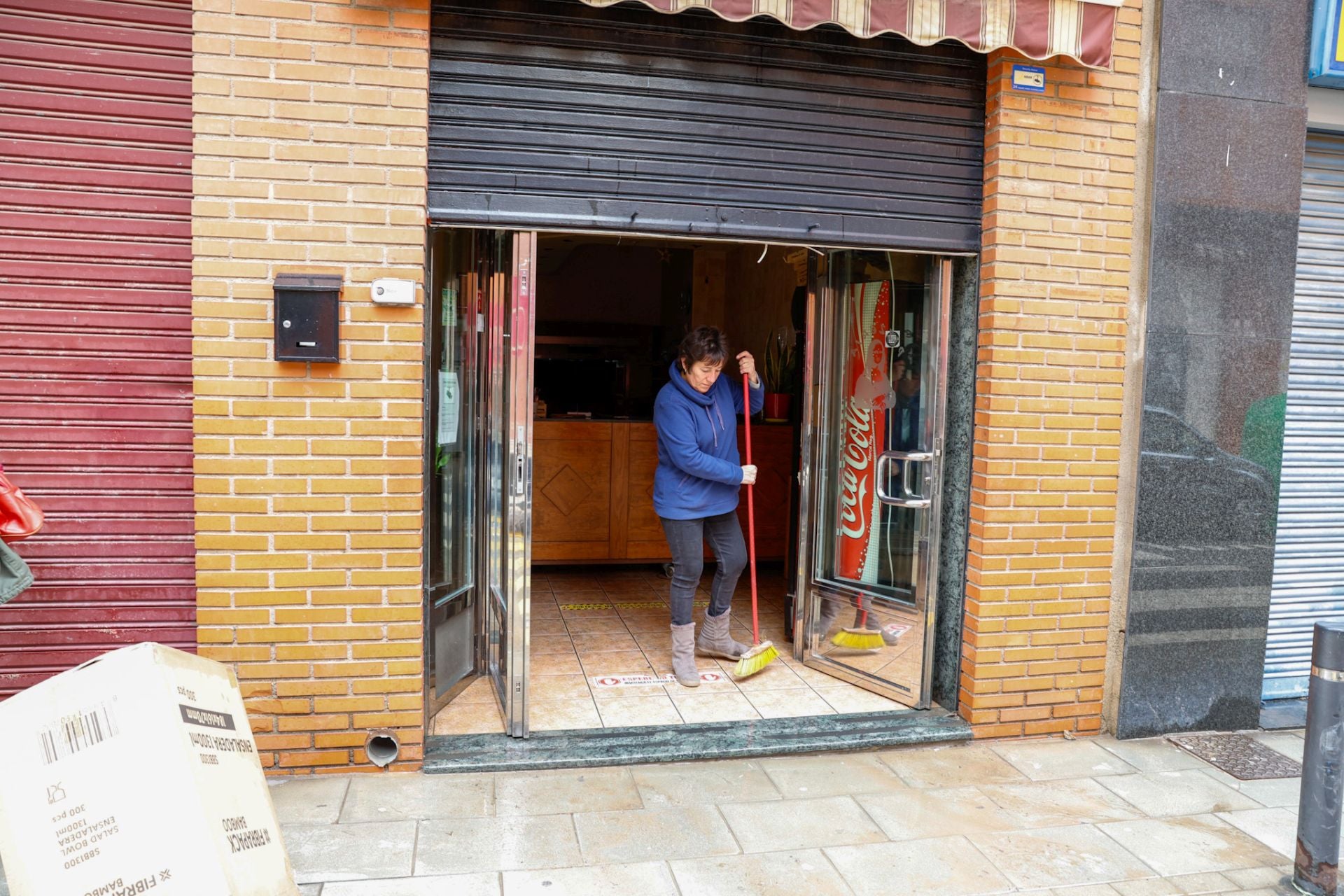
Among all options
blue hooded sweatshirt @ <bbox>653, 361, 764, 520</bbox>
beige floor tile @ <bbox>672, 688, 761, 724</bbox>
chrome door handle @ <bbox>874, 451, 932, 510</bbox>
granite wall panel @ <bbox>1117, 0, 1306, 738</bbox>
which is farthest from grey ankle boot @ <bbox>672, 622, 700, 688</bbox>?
granite wall panel @ <bbox>1117, 0, 1306, 738</bbox>

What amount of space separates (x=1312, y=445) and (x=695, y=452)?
134 inches

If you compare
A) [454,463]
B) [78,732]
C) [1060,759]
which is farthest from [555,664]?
[78,732]

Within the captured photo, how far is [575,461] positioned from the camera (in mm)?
7293

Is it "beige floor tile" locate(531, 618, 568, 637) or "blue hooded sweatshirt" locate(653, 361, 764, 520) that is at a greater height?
"blue hooded sweatshirt" locate(653, 361, 764, 520)

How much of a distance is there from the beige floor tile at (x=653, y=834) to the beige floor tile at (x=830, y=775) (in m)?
0.45

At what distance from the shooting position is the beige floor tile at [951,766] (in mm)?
4113

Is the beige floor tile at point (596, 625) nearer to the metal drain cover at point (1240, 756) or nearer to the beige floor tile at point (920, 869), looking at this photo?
the beige floor tile at point (920, 869)

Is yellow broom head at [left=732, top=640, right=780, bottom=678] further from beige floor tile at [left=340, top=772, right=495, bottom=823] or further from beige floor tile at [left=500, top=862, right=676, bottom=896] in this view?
beige floor tile at [left=500, top=862, right=676, bottom=896]

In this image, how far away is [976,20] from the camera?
13.3 ft

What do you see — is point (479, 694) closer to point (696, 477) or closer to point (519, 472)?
point (519, 472)

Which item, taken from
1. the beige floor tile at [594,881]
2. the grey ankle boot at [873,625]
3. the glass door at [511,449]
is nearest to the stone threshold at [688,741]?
the glass door at [511,449]

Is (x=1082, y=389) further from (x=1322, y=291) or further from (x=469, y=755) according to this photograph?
(x=469, y=755)

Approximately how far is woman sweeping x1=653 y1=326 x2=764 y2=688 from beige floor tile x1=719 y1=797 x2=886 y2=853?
→ 1.26 meters

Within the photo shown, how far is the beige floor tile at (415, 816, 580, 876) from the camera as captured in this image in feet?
10.8
